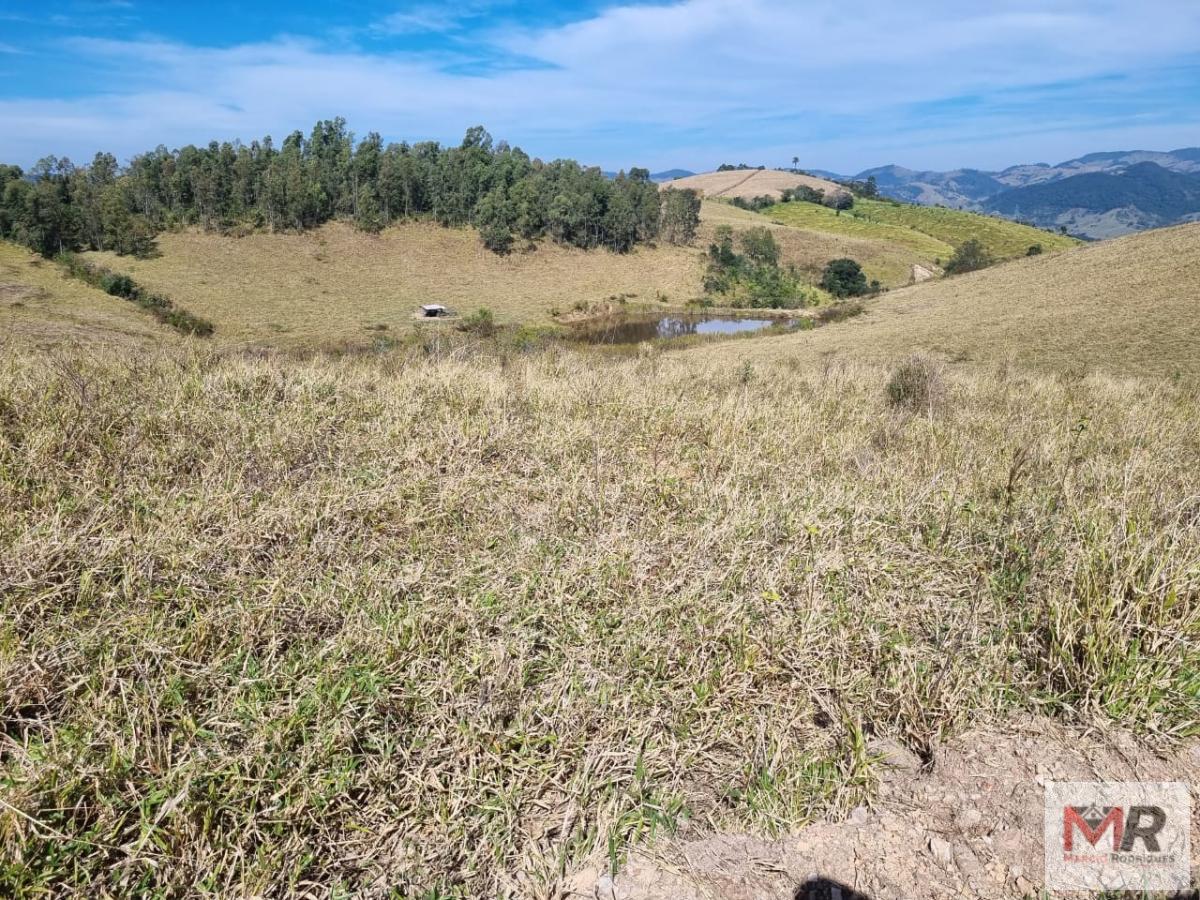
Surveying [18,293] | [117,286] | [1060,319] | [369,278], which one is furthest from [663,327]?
[18,293]

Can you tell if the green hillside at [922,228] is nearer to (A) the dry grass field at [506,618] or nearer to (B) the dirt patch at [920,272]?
(B) the dirt patch at [920,272]

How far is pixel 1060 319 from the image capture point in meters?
23.2

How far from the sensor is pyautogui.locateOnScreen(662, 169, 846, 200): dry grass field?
507ft

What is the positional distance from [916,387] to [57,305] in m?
43.2

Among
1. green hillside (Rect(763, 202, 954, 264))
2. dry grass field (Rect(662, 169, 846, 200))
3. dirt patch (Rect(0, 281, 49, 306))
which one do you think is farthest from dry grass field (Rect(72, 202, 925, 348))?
dry grass field (Rect(662, 169, 846, 200))

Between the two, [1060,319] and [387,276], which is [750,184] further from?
[1060,319]

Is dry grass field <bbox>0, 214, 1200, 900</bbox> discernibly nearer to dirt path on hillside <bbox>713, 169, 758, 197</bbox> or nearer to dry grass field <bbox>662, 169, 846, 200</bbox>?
dry grass field <bbox>662, 169, 846, 200</bbox>

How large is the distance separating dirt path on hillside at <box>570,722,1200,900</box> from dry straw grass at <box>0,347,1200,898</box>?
11cm

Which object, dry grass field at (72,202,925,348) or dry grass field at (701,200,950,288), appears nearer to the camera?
dry grass field at (72,202,925,348)

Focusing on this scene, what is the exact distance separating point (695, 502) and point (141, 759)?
10.8ft

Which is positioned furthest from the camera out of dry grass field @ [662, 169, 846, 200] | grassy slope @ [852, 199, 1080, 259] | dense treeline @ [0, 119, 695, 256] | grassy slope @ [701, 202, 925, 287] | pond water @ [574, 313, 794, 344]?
dry grass field @ [662, 169, 846, 200]

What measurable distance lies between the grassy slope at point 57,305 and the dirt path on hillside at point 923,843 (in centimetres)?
2705

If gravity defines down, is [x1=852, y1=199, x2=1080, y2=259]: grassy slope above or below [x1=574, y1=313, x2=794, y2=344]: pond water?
above

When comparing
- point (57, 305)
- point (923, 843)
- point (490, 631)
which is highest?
point (57, 305)
